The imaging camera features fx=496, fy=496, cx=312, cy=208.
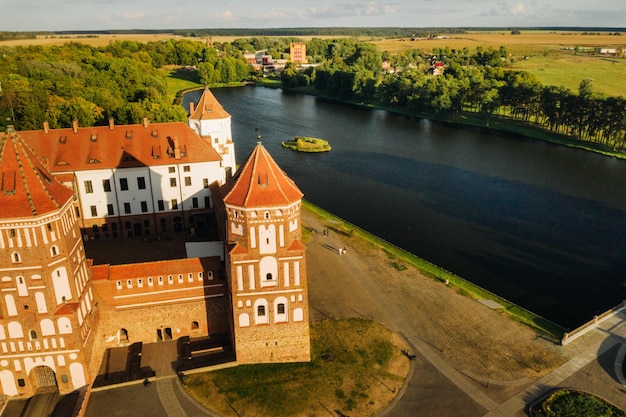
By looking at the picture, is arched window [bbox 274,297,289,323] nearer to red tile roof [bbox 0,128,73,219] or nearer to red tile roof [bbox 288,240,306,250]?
red tile roof [bbox 288,240,306,250]

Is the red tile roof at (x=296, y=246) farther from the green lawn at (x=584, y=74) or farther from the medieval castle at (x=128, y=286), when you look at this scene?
the green lawn at (x=584, y=74)

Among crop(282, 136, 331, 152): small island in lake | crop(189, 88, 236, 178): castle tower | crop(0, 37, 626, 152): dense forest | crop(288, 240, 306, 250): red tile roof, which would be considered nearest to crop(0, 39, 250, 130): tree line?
crop(0, 37, 626, 152): dense forest

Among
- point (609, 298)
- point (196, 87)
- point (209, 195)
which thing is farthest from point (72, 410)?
point (196, 87)

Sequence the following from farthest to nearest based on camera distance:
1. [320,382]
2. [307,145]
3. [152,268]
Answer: [307,145], [152,268], [320,382]

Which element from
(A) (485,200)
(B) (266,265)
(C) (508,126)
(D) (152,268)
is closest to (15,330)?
(D) (152,268)

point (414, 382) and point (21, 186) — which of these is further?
point (414, 382)

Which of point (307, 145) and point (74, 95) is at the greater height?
point (74, 95)

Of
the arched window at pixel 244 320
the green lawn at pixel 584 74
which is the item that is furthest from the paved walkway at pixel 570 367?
the green lawn at pixel 584 74

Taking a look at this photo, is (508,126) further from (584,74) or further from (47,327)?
(47,327)
